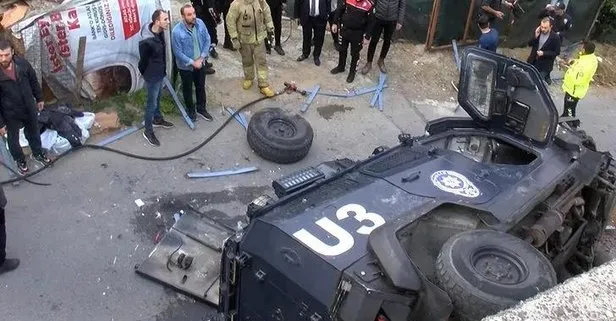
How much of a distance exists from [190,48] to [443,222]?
14.3ft

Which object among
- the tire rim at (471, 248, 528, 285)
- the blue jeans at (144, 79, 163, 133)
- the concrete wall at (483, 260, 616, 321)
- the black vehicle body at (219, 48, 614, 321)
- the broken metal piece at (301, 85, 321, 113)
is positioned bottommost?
the broken metal piece at (301, 85, 321, 113)

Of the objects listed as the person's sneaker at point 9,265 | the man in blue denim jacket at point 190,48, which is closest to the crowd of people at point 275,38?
the man in blue denim jacket at point 190,48

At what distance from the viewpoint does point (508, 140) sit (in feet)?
19.5

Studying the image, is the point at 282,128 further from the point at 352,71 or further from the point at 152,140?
the point at 352,71

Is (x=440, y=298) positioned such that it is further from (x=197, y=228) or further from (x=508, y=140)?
(x=197, y=228)

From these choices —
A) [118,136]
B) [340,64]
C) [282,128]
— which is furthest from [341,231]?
[340,64]

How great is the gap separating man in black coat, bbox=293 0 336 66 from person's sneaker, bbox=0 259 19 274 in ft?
17.7

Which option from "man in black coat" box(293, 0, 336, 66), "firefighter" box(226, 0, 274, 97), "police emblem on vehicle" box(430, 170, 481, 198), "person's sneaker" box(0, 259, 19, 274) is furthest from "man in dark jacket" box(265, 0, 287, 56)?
"police emblem on vehicle" box(430, 170, 481, 198)

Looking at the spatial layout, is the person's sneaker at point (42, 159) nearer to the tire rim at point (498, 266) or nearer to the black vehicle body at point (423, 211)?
the black vehicle body at point (423, 211)

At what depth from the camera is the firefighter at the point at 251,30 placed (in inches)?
341

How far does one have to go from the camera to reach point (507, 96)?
232 inches

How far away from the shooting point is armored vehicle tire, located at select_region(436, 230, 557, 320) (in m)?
3.83

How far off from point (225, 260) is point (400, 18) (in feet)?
19.5

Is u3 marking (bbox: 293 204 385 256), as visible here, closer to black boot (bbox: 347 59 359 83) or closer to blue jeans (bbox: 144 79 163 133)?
blue jeans (bbox: 144 79 163 133)
